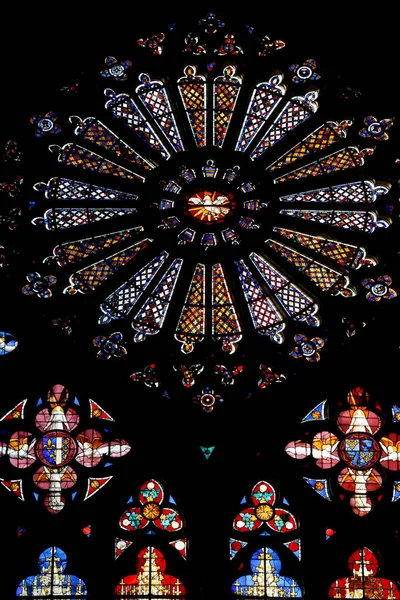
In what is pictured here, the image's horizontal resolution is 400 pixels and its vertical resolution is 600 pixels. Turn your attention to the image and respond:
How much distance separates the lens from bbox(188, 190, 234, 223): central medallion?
81.5ft

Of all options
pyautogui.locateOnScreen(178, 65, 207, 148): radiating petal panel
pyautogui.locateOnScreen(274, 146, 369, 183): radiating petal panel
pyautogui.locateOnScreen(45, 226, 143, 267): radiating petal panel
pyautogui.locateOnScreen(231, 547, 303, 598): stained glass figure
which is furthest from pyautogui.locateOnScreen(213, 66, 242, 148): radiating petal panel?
pyautogui.locateOnScreen(231, 547, 303, 598): stained glass figure

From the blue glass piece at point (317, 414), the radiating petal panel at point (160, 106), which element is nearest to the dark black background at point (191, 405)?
the blue glass piece at point (317, 414)

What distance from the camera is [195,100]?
25.5 meters

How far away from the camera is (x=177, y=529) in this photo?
22.8 metres

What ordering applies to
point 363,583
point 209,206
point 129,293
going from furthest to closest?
1. point 209,206
2. point 129,293
3. point 363,583

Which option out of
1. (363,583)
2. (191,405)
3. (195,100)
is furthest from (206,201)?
(363,583)

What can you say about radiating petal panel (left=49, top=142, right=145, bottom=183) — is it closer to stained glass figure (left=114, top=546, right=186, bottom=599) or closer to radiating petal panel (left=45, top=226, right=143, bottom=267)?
radiating petal panel (left=45, top=226, right=143, bottom=267)

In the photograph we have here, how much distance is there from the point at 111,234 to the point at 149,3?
3.33 m

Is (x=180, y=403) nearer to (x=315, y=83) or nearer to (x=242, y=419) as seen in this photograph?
(x=242, y=419)

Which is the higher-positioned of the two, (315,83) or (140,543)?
(315,83)

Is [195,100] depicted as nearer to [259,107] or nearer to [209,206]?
[259,107]

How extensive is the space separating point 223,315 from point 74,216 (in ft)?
7.87

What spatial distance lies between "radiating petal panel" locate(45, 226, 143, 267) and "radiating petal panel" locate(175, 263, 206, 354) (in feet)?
3.43

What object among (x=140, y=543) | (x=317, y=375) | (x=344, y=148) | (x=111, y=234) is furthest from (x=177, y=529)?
(x=344, y=148)
